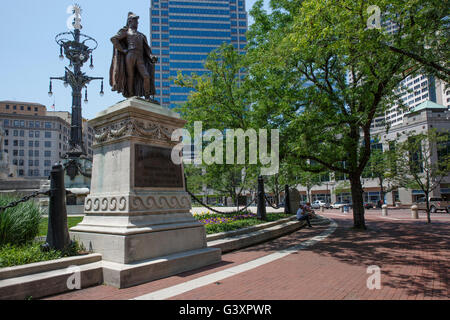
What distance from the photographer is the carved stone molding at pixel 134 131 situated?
6.30 meters

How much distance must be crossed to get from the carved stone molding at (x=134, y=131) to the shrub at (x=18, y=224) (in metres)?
2.30

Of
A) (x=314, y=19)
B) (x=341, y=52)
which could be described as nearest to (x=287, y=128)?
(x=341, y=52)

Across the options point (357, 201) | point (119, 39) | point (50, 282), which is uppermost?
point (119, 39)

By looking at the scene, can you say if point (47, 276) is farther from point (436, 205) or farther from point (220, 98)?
point (436, 205)

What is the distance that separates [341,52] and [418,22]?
220cm

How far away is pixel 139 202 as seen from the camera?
6027 mm

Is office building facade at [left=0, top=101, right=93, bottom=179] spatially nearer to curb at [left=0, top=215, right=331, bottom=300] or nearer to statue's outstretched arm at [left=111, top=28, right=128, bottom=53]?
statue's outstretched arm at [left=111, top=28, right=128, bottom=53]

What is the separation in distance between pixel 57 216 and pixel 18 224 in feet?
4.91

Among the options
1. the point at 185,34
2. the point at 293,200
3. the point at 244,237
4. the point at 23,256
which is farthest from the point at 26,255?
the point at 185,34

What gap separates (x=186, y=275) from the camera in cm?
573

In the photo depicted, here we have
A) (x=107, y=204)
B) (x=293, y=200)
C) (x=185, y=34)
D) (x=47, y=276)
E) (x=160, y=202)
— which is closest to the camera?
(x=47, y=276)

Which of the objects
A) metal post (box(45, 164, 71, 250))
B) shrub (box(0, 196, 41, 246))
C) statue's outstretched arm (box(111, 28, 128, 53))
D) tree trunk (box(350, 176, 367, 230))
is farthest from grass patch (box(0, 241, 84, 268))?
tree trunk (box(350, 176, 367, 230))

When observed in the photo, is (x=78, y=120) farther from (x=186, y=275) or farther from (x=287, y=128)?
(x=186, y=275)

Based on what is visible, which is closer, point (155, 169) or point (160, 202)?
point (160, 202)
